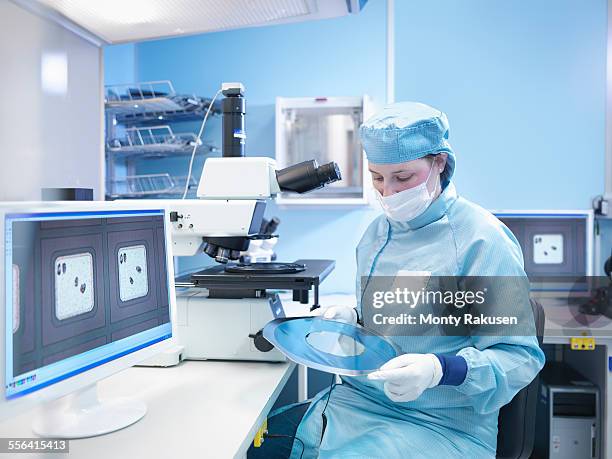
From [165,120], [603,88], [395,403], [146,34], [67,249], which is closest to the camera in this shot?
[67,249]

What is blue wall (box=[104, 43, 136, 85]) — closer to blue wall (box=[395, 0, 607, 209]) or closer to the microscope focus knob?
blue wall (box=[395, 0, 607, 209])

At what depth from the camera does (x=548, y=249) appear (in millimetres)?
2338

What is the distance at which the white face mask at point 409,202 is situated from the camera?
4.14 feet

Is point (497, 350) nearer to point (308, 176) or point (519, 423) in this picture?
point (519, 423)

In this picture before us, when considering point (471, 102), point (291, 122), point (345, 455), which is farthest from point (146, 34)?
point (471, 102)

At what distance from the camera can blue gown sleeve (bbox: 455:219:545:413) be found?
1.07 m

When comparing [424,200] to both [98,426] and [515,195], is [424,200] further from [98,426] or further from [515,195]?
[515,195]

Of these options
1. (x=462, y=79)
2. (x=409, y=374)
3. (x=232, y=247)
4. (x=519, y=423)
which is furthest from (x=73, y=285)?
(x=462, y=79)

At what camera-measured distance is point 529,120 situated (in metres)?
2.62

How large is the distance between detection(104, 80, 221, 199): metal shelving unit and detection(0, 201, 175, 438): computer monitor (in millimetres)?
1400

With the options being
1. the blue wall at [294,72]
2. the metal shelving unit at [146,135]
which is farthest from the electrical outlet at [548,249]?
the metal shelving unit at [146,135]

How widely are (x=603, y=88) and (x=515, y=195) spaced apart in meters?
0.65

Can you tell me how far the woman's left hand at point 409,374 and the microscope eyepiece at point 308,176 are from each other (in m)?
0.49

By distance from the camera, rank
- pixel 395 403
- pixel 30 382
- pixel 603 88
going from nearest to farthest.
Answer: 1. pixel 30 382
2. pixel 395 403
3. pixel 603 88
